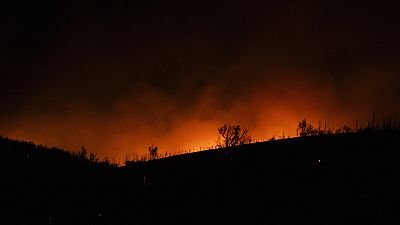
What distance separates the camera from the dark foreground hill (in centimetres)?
1070

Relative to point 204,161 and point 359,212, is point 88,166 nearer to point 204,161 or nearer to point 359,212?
point 204,161

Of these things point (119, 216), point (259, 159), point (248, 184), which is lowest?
point (119, 216)

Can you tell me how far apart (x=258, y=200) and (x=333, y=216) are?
2.22 meters

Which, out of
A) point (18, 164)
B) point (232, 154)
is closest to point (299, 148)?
point (232, 154)

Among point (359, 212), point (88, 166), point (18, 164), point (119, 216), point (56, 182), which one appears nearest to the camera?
point (359, 212)

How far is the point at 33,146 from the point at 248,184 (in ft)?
40.2

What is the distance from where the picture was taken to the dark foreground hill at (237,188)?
10695 millimetres

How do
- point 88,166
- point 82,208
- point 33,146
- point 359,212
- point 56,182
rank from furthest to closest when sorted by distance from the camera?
1. point 33,146
2. point 88,166
3. point 56,182
4. point 82,208
5. point 359,212

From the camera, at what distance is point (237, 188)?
12844 mm

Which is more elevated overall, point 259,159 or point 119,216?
point 259,159

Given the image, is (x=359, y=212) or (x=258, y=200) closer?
(x=359, y=212)

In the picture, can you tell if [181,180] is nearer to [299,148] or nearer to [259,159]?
[259,159]

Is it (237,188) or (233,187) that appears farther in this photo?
(233,187)

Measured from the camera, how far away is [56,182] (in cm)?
1583
